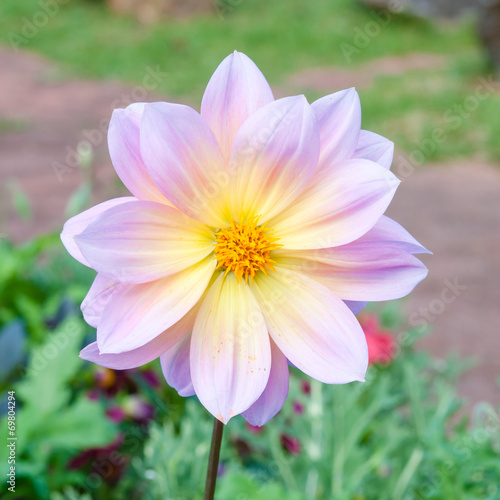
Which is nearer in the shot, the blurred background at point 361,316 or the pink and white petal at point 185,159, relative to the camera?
the pink and white petal at point 185,159

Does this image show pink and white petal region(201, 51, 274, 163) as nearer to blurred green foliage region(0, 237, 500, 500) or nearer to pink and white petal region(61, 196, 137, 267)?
pink and white petal region(61, 196, 137, 267)

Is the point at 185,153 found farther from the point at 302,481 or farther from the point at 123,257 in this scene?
the point at 302,481

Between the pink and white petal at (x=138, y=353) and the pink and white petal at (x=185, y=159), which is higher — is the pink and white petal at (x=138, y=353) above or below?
below

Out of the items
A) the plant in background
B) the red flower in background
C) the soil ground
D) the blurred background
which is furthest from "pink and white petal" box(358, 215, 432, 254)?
the soil ground

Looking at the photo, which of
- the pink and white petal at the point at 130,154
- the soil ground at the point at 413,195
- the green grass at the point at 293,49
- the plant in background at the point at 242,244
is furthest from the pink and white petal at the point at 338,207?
the green grass at the point at 293,49

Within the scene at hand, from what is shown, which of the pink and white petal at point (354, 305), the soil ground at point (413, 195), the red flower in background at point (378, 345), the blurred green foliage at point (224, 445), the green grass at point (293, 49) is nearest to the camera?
the pink and white petal at point (354, 305)

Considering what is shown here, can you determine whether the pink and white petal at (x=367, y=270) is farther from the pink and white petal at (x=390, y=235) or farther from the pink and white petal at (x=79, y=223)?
the pink and white petal at (x=79, y=223)

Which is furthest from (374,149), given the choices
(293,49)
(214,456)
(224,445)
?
(293,49)
